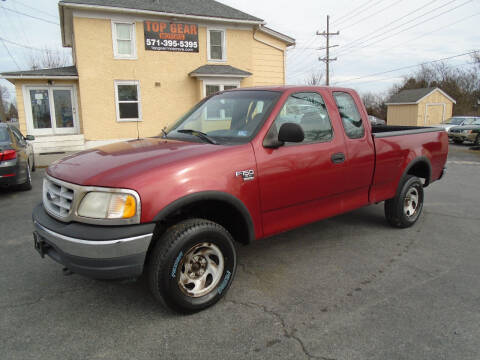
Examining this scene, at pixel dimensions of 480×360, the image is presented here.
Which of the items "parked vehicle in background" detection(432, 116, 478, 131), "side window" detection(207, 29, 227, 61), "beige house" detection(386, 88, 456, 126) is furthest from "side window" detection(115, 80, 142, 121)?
"beige house" detection(386, 88, 456, 126)

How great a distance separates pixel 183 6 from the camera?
55.6ft

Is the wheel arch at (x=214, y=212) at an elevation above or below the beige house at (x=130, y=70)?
below

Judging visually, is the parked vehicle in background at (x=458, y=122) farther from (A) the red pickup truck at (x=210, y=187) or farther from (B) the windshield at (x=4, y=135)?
(B) the windshield at (x=4, y=135)

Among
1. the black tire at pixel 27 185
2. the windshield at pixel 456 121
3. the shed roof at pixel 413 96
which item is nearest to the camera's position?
the black tire at pixel 27 185

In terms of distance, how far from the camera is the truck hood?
109 inches

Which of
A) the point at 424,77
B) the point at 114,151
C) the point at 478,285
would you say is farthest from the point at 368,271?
the point at 424,77

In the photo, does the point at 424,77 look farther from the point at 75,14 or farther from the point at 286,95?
the point at 286,95

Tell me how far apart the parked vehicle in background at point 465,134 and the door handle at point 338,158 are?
1808 cm

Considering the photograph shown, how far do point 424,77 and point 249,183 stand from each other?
59346 millimetres

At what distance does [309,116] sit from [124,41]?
1406 cm

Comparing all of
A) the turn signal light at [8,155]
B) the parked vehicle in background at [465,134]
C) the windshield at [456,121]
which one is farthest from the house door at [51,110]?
the windshield at [456,121]

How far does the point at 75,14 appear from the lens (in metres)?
14.5

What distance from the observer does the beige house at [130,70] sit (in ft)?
49.1

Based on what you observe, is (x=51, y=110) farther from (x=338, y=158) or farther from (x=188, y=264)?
(x=188, y=264)
